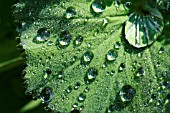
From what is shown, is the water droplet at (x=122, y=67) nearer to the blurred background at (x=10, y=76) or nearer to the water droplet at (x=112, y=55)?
the water droplet at (x=112, y=55)

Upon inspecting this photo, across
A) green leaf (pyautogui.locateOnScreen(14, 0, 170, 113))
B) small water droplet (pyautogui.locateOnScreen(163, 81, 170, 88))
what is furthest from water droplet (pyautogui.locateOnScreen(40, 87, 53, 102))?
small water droplet (pyautogui.locateOnScreen(163, 81, 170, 88))

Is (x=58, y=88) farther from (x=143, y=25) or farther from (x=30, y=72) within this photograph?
(x=143, y=25)

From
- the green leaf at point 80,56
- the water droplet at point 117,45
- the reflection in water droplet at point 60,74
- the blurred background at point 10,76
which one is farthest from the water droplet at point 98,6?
the blurred background at point 10,76

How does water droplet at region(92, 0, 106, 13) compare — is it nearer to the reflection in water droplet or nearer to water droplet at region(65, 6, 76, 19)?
water droplet at region(65, 6, 76, 19)

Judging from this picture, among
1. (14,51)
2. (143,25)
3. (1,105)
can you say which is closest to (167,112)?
Answer: (143,25)

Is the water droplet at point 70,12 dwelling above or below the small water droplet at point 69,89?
above

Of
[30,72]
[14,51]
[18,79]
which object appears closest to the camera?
[30,72]
